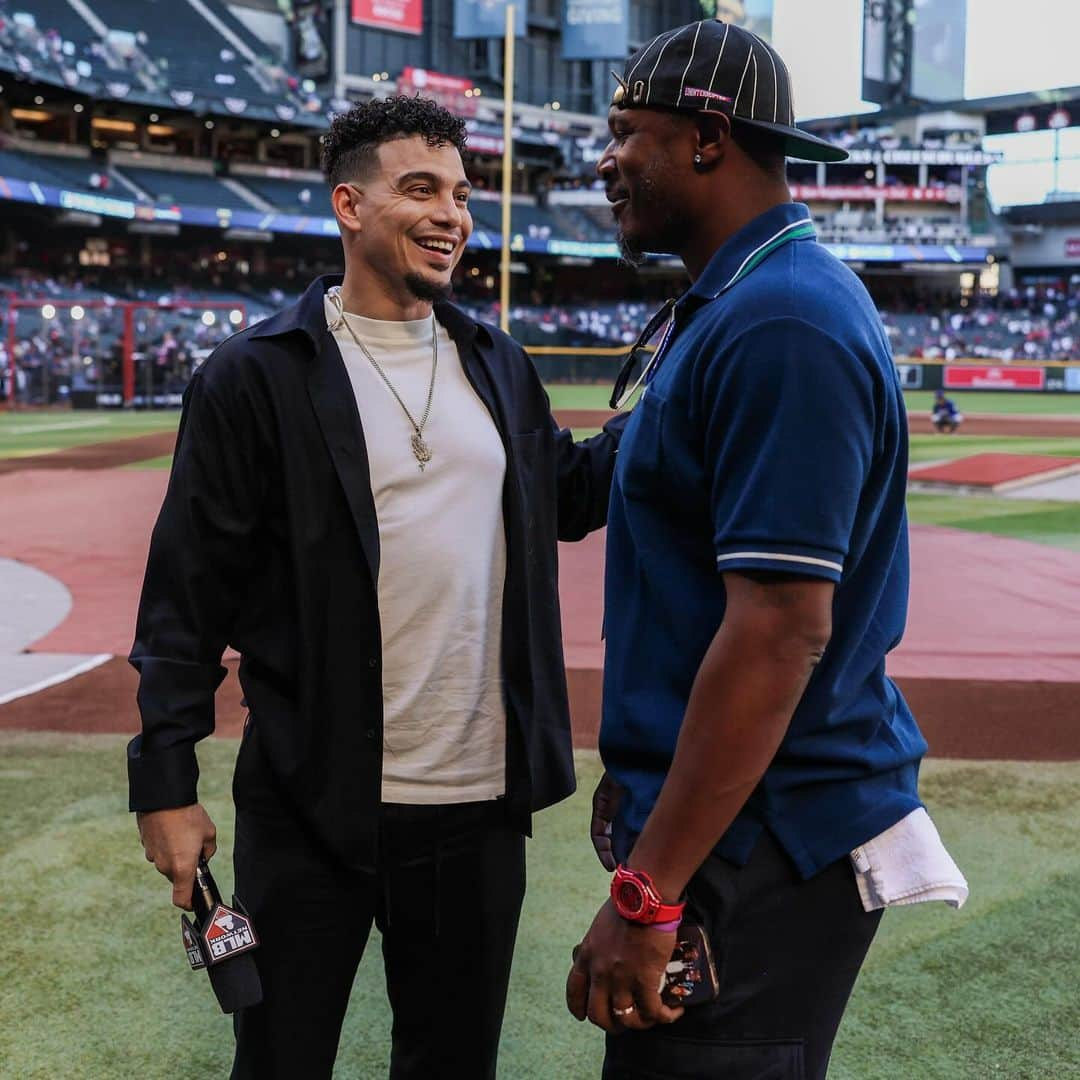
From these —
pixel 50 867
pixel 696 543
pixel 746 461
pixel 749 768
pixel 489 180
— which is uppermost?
pixel 489 180

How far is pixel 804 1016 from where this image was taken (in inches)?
66.3

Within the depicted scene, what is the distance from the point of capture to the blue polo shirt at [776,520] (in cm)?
148

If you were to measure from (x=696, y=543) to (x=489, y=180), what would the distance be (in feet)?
216

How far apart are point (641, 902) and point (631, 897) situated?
0.05ft

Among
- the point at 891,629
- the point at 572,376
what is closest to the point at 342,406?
the point at 891,629

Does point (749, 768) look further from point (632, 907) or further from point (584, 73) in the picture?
point (584, 73)

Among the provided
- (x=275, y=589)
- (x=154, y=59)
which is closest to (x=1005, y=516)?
Result: (x=275, y=589)

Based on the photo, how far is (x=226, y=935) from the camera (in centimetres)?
215

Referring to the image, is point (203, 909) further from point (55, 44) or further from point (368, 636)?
point (55, 44)

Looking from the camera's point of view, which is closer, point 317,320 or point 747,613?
point 747,613

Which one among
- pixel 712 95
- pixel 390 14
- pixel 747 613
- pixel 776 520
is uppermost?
pixel 390 14

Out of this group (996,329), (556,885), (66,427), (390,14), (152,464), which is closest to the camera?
(556,885)

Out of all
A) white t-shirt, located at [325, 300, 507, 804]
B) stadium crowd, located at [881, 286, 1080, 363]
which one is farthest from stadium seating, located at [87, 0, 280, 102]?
white t-shirt, located at [325, 300, 507, 804]

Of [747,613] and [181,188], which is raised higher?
[181,188]
